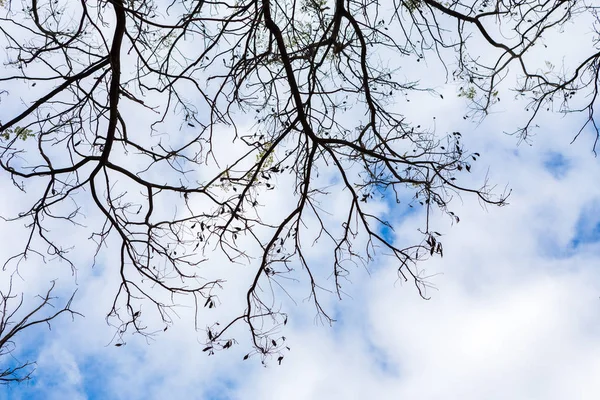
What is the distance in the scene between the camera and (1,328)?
404cm

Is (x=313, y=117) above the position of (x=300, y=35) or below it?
below

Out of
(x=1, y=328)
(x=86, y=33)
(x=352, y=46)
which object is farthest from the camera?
(x=352, y=46)

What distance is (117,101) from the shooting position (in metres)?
4.41

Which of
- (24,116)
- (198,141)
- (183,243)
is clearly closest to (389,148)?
(198,141)

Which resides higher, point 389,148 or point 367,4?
point 367,4

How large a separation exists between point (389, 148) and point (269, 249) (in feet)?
4.83

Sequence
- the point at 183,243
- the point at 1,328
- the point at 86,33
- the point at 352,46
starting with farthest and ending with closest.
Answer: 1. the point at 352,46
2. the point at 183,243
3. the point at 86,33
4. the point at 1,328

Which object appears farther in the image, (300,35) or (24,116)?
(300,35)

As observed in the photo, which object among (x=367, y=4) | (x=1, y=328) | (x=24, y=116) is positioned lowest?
(x=1, y=328)

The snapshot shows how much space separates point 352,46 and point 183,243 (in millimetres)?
2550

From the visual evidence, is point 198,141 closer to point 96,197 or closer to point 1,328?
point 96,197

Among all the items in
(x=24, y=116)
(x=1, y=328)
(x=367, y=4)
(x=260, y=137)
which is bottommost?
(x=1, y=328)

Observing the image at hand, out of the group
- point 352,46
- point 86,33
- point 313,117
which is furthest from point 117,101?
point 352,46

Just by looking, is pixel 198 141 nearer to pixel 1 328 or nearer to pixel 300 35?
pixel 300 35
